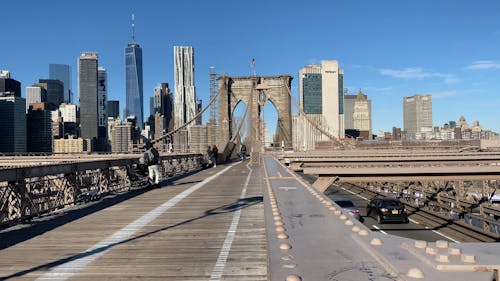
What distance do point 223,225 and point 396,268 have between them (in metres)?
5.66

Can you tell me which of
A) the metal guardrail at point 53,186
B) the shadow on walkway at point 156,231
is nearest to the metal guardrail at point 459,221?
the shadow on walkway at point 156,231

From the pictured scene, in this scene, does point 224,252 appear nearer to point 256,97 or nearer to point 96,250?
point 96,250

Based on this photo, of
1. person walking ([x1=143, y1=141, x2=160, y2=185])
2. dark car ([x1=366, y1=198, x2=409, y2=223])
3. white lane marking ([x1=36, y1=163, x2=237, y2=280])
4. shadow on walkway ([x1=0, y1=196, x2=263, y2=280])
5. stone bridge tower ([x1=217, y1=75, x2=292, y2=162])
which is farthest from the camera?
stone bridge tower ([x1=217, y1=75, x2=292, y2=162])

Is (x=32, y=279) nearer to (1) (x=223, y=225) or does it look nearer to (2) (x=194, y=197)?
(1) (x=223, y=225)

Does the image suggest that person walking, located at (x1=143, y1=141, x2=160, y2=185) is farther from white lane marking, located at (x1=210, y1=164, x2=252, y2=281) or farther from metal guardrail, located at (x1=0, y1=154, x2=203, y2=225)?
white lane marking, located at (x1=210, y1=164, x2=252, y2=281)

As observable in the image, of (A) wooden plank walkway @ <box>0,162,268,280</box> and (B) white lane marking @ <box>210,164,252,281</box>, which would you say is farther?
(A) wooden plank walkway @ <box>0,162,268,280</box>

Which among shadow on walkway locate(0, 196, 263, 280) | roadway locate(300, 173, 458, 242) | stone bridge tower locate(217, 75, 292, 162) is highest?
stone bridge tower locate(217, 75, 292, 162)

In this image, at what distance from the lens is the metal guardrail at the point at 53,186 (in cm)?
887

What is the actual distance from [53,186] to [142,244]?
7.77m

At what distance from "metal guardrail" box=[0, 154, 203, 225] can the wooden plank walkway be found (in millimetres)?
658

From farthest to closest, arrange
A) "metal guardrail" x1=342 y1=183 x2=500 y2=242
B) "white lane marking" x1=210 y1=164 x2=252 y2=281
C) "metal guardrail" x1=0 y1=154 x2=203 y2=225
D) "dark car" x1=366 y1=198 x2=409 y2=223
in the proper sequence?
"dark car" x1=366 y1=198 x2=409 y2=223
"metal guardrail" x1=342 y1=183 x2=500 y2=242
"metal guardrail" x1=0 y1=154 x2=203 y2=225
"white lane marking" x1=210 y1=164 x2=252 y2=281

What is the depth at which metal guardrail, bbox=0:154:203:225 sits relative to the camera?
29.1 ft

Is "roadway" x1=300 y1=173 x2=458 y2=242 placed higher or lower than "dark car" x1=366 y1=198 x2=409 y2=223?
lower

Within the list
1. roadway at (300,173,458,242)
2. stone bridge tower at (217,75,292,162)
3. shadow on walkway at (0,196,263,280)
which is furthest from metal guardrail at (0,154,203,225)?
stone bridge tower at (217,75,292,162)
